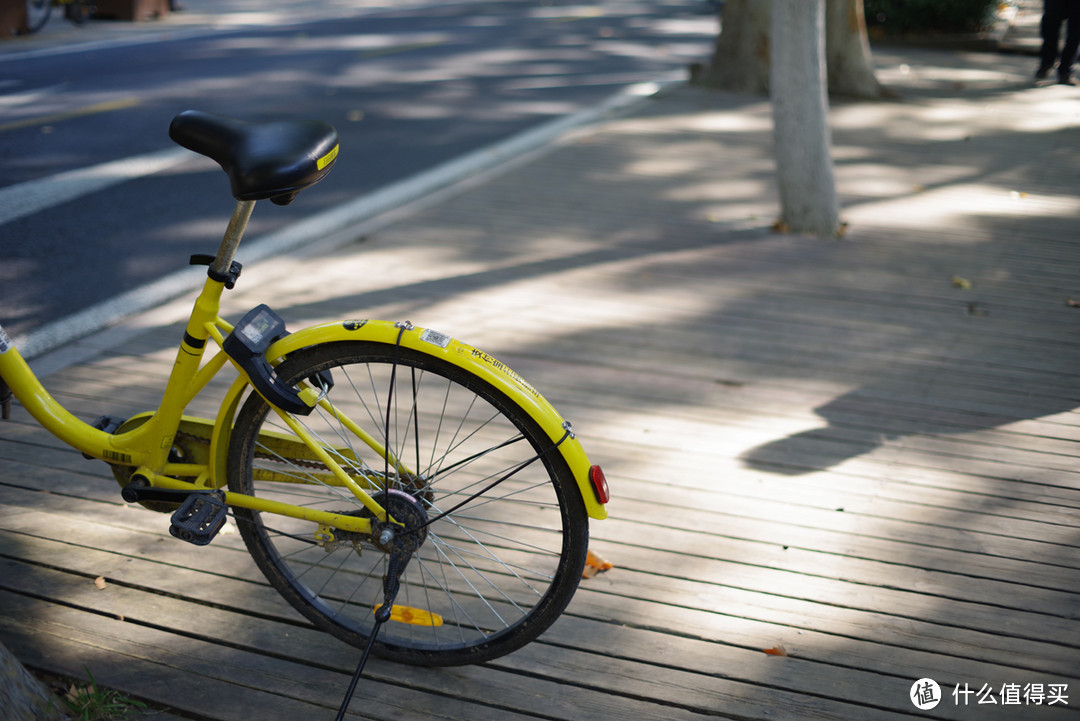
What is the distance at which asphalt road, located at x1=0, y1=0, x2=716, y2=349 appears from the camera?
5957 mm

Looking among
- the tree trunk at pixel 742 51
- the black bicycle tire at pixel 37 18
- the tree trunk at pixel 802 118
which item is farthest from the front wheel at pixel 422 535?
the black bicycle tire at pixel 37 18

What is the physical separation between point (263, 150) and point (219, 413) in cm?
73

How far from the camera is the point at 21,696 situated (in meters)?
2.14

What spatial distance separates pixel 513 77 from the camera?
41.1 ft

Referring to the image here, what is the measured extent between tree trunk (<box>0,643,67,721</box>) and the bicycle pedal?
1.52 feet

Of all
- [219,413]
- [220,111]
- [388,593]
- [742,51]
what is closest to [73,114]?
[220,111]

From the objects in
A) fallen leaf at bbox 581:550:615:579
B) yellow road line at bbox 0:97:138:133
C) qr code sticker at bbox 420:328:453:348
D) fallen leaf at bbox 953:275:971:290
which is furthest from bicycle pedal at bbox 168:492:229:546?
yellow road line at bbox 0:97:138:133

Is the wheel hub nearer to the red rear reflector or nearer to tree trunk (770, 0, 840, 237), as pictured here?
the red rear reflector

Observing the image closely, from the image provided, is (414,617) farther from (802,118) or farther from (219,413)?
(802,118)

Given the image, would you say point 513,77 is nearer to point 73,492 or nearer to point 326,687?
point 73,492

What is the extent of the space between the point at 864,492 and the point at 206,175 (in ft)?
20.3

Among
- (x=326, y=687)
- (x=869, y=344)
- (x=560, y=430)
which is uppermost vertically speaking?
(x=560, y=430)

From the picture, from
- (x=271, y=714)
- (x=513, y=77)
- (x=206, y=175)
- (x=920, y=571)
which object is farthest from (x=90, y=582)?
(x=513, y=77)

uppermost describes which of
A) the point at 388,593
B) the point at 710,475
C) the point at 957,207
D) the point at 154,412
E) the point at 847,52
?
the point at 154,412
